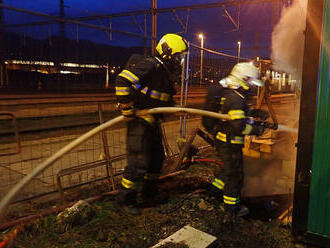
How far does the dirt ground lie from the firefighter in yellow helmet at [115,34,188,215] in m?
0.31

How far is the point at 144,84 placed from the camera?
3.63 meters

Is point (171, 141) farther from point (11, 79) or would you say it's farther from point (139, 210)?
point (11, 79)

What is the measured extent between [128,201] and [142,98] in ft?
4.43

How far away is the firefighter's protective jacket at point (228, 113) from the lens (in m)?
3.63

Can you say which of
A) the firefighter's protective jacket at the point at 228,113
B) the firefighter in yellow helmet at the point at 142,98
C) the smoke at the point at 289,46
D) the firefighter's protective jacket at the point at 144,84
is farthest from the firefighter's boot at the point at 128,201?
the smoke at the point at 289,46

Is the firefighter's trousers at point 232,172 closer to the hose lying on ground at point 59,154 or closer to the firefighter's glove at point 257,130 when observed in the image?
the firefighter's glove at point 257,130

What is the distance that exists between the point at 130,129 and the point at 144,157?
0.40m

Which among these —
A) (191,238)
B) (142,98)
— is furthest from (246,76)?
(191,238)

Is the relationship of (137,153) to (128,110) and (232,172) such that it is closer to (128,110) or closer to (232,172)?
(128,110)

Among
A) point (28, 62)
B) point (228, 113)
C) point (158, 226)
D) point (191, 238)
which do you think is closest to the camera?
point (191, 238)

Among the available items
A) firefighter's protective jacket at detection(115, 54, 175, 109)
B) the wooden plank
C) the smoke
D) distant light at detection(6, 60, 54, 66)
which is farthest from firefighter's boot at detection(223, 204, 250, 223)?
distant light at detection(6, 60, 54, 66)

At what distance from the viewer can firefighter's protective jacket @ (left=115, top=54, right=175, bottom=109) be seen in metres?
3.45

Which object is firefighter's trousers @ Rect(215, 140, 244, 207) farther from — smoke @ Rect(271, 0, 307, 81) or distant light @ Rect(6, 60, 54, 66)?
distant light @ Rect(6, 60, 54, 66)

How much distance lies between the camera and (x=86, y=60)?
11391 mm
